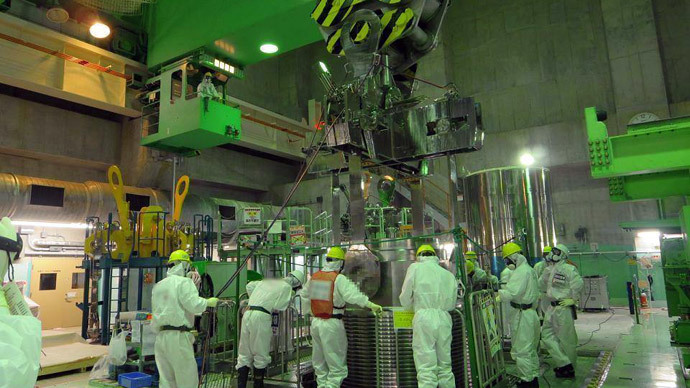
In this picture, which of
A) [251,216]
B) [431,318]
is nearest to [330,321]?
[431,318]

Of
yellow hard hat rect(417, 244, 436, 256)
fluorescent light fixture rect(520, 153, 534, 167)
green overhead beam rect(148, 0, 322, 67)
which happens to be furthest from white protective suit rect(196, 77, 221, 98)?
fluorescent light fixture rect(520, 153, 534, 167)

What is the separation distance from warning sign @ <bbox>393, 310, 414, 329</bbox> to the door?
31.7ft

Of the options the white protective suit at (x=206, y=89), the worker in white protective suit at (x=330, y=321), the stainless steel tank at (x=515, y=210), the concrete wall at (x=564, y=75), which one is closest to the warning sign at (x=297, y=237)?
the worker in white protective suit at (x=330, y=321)

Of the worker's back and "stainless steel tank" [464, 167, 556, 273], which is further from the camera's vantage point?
"stainless steel tank" [464, 167, 556, 273]

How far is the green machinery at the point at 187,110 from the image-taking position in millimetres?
10562

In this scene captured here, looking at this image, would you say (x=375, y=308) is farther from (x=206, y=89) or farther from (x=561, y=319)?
(x=206, y=89)

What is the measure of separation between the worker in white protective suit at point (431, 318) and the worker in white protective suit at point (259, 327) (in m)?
2.00

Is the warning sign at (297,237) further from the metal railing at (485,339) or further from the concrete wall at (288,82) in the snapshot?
the concrete wall at (288,82)

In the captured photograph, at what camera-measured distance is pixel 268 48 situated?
10.8 metres

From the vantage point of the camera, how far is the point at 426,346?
4754 millimetres

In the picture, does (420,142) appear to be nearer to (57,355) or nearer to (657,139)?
(657,139)

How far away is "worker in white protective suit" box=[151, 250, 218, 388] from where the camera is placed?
550 cm

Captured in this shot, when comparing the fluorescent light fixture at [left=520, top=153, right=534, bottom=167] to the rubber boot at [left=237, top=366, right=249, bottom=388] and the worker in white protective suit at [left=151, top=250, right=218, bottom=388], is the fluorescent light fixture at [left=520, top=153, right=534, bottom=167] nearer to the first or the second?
the rubber boot at [left=237, top=366, right=249, bottom=388]

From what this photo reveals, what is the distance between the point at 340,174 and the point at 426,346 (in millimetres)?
2869
